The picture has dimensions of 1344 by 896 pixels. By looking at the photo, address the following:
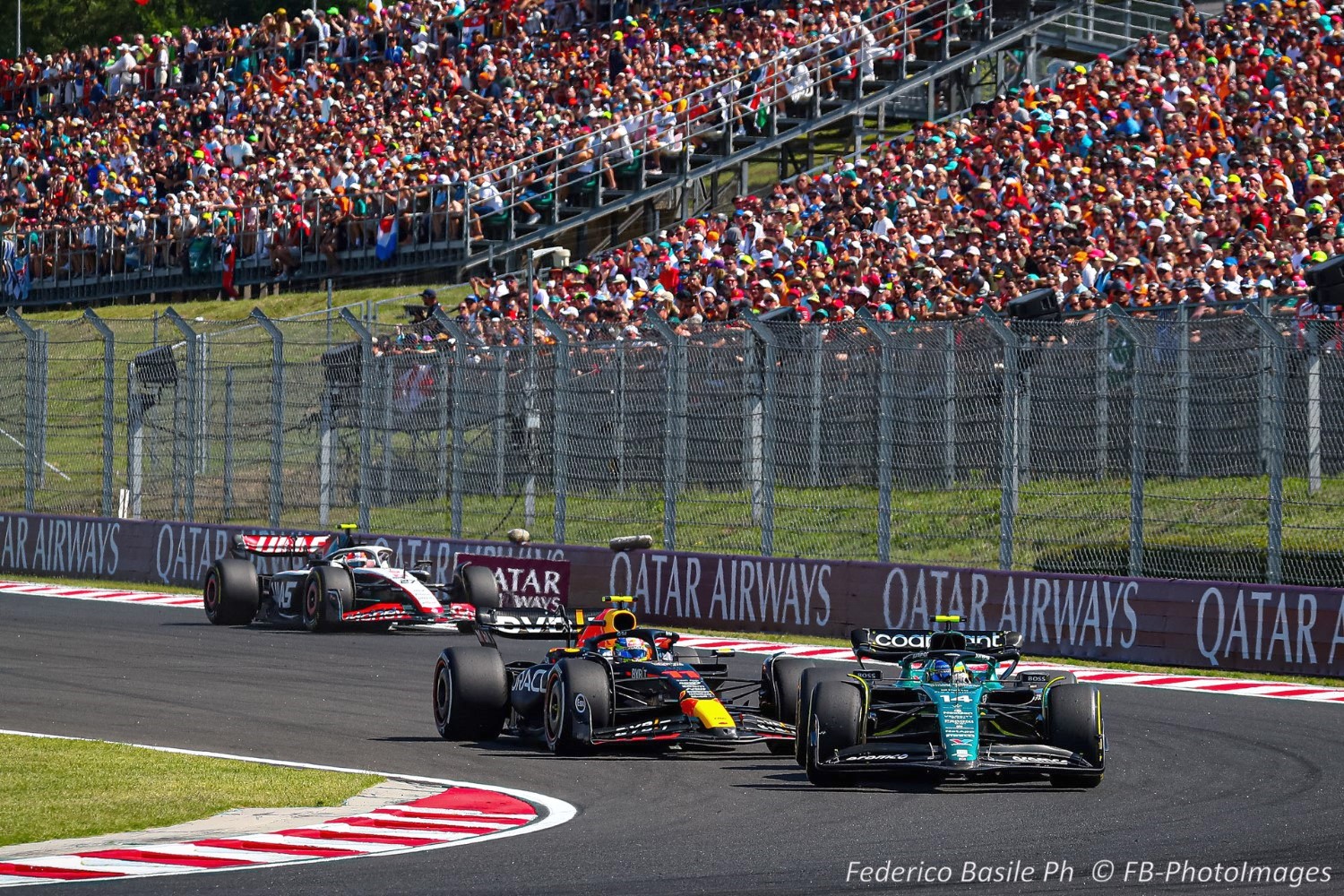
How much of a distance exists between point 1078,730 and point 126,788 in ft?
14.5

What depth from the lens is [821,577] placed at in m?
18.4

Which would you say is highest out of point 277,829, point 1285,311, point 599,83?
point 599,83

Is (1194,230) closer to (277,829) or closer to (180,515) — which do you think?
(180,515)

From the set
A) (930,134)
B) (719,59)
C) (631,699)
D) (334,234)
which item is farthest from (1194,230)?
(334,234)

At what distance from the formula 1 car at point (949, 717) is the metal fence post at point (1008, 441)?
607cm

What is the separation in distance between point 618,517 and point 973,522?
13.3ft

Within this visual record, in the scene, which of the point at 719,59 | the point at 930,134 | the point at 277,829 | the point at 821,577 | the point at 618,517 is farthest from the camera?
the point at 719,59

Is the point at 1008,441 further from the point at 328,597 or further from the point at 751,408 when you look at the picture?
the point at 328,597

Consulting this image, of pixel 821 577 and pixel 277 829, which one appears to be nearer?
pixel 277 829

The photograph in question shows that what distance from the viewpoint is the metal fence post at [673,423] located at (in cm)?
1905

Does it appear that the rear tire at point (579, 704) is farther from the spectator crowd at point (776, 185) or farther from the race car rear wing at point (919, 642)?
the spectator crowd at point (776, 185)

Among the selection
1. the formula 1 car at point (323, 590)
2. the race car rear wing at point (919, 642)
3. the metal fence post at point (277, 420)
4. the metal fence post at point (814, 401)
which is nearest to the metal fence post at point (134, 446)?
the metal fence post at point (277, 420)

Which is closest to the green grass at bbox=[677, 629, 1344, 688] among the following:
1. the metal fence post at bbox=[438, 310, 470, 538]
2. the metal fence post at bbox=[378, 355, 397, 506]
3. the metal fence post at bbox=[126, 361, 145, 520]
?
the metal fence post at bbox=[438, 310, 470, 538]

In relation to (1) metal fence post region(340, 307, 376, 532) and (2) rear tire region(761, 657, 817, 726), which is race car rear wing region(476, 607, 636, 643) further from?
(1) metal fence post region(340, 307, 376, 532)
